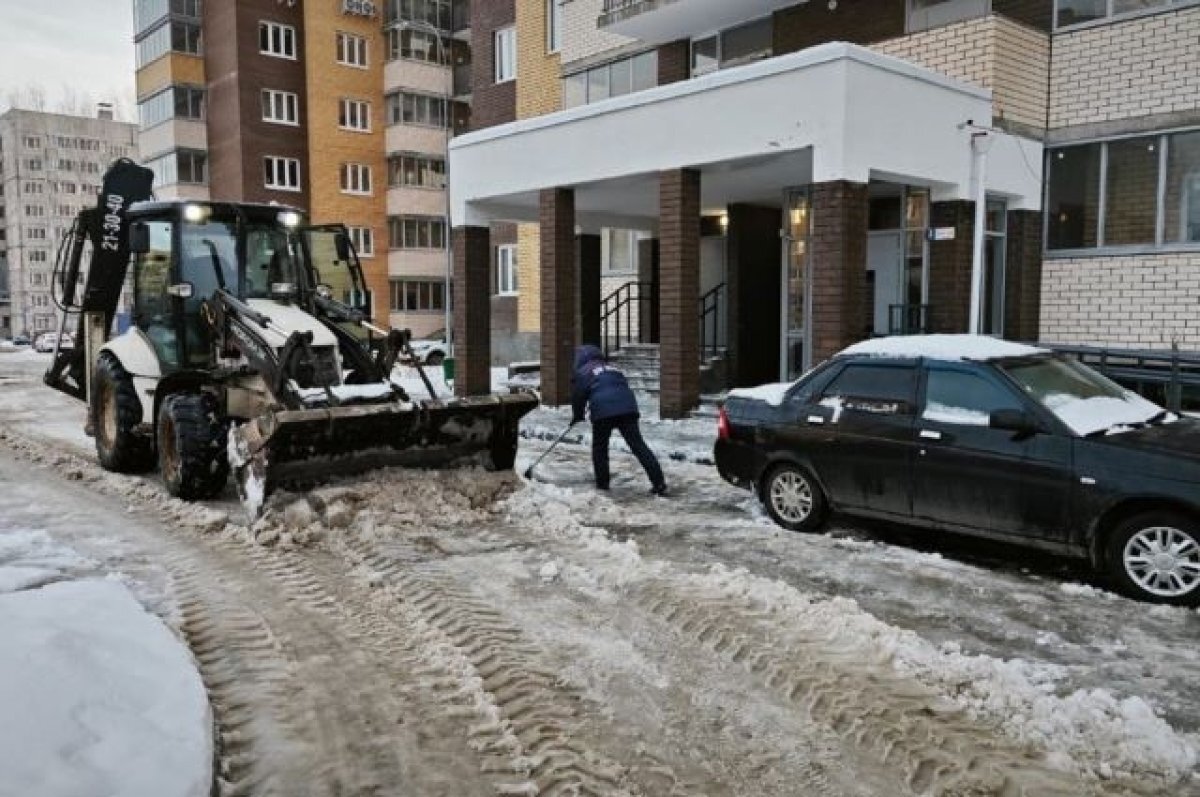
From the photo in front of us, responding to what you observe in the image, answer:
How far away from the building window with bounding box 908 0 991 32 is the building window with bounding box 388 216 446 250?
1299 inches

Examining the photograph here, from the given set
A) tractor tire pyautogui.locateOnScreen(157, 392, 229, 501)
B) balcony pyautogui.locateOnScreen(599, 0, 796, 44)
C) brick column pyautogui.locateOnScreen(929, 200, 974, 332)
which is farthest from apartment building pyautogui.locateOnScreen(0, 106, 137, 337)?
brick column pyautogui.locateOnScreen(929, 200, 974, 332)

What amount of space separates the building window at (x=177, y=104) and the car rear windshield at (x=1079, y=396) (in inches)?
1784

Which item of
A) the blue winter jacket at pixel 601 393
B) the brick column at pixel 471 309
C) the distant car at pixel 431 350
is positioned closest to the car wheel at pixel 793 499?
the blue winter jacket at pixel 601 393

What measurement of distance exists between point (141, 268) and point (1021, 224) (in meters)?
12.4

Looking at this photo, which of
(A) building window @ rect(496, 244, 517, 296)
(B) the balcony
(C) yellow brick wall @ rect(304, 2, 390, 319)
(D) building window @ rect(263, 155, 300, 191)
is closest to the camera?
(B) the balcony

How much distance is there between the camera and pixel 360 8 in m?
45.2

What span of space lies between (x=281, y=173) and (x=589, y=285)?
28658 millimetres

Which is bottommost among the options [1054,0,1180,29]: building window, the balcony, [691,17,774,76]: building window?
[1054,0,1180,29]: building window

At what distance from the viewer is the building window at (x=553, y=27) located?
24.6m

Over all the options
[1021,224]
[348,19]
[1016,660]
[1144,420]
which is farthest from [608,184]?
[348,19]

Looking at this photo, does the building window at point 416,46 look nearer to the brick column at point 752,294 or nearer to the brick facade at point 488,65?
the brick facade at point 488,65

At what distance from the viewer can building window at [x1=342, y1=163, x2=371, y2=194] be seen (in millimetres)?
45594

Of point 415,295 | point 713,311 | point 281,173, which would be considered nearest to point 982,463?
point 713,311

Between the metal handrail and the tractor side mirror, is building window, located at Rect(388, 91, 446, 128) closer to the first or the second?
the metal handrail
